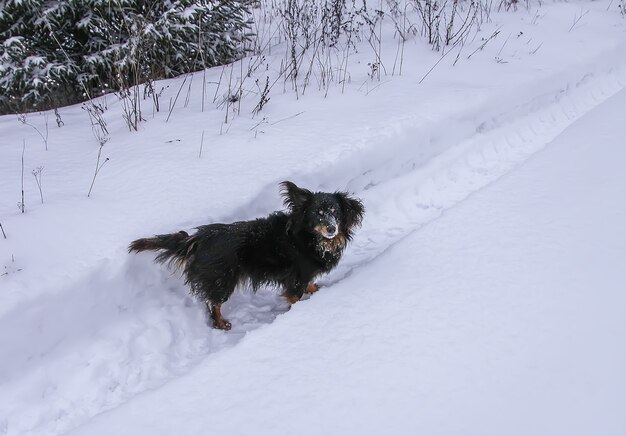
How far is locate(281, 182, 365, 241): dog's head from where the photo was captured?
2.92 m

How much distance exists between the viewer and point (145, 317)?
295cm

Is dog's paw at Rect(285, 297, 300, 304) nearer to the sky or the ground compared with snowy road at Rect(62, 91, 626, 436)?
nearer to the ground

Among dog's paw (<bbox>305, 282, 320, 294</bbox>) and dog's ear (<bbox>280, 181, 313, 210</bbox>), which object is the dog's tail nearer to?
dog's ear (<bbox>280, 181, 313, 210</bbox>)

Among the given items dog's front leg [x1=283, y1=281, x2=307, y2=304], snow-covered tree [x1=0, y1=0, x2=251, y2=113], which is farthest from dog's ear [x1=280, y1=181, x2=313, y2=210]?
snow-covered tree [x1=0, y1=0, x2=251, y2=113]

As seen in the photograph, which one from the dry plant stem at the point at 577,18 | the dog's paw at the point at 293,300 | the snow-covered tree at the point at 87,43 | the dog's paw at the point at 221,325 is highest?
the dry plant stem at the point at 577,18

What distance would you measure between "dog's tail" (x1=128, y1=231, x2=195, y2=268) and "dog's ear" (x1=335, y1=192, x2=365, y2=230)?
3.50ft

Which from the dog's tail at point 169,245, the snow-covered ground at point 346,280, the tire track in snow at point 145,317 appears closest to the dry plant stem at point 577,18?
the snow-covered ground at point 346,280

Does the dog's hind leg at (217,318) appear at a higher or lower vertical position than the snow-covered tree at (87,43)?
lower

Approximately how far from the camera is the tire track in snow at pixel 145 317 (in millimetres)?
2463

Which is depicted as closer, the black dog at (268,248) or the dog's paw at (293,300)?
the black dog at (268,248)

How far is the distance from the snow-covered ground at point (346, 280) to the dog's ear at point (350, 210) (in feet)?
1.19

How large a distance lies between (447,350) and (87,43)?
5289 mm

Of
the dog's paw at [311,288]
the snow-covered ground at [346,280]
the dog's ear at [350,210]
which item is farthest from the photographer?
the dog's paw at [311,288]

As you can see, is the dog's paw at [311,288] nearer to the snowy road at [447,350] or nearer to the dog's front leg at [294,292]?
the dog's front leg at [294,292]
